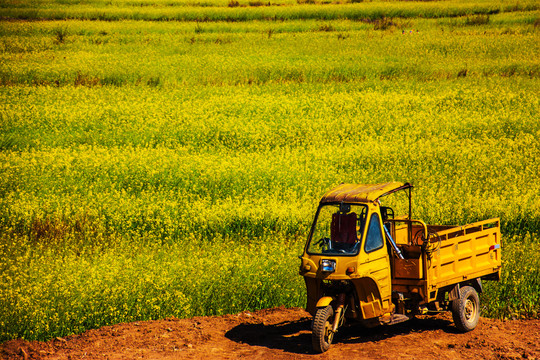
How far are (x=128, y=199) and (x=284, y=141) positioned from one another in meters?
6.45

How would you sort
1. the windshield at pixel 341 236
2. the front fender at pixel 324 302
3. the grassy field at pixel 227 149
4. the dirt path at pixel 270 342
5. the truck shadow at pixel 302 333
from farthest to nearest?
1. the grassy field at pixel 227 149
2. the truck shadow at pixel 302 333
3. the windshield at pixel 341 236
4. the dirt path at pixel 270 342
5. the front fender at pixel 324 302

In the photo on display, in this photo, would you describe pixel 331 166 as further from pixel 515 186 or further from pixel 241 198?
pixel 515 186

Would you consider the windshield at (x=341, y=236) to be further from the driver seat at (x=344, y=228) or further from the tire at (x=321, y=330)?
the tire at (x=321, y=330)

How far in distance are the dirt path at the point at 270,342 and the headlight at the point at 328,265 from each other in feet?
3.20

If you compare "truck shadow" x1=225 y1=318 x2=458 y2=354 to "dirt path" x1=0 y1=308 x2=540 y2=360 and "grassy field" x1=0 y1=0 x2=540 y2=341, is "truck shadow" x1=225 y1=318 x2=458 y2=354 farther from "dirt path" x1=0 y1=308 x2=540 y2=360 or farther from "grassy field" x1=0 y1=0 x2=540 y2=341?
"grassy field" x1=0 y1=0 x2=540 y2=341

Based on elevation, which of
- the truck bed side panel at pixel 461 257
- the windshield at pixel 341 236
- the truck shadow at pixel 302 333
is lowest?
the truck shadow at pixel 302 333

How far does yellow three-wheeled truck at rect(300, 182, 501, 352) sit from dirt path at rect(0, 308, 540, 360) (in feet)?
1.00

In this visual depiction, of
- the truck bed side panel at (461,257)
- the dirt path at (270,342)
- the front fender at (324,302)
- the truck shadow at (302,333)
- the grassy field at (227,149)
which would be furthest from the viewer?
the grassy field at (227,149)

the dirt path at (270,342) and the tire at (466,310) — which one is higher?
the tire at (466,310)

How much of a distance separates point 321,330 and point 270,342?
103 cm

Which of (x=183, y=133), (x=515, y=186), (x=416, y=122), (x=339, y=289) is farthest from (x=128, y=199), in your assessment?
(x=416, y=122)

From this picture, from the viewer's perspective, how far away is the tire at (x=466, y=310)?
8.80 meters

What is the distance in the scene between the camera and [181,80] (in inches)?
1083

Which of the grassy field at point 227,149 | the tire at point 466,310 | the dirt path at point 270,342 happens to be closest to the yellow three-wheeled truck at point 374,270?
the tire at point 466,310
